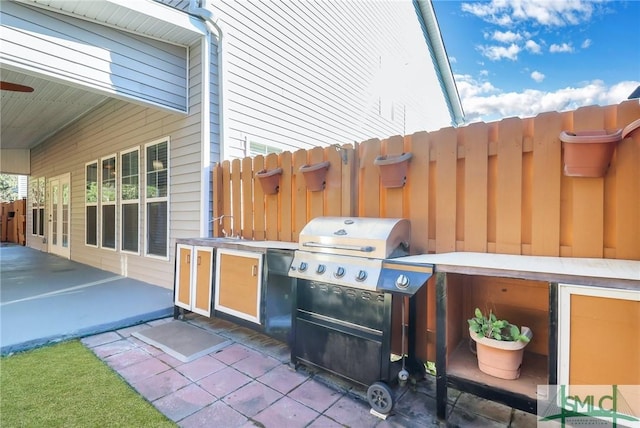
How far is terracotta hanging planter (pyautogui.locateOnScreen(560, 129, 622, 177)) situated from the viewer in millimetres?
1716

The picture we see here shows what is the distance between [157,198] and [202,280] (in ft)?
7.37

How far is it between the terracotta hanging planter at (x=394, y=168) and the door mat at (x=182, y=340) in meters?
2.19

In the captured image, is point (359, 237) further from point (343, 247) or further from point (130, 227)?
point (130, 227)

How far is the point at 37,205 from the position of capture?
32.6 feet

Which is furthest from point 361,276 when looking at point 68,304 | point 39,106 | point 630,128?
point 39,106

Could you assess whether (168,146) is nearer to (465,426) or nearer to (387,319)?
(387,319)

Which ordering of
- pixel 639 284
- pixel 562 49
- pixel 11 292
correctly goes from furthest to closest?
pixel 562 49 < pixel 11 292 < pixel 639 284

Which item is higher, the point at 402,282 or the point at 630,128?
the point at 630,128

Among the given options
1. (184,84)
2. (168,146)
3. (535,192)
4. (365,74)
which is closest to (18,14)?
(184,84)

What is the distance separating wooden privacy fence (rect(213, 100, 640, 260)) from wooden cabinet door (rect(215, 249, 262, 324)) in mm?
951

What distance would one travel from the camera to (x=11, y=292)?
454cm

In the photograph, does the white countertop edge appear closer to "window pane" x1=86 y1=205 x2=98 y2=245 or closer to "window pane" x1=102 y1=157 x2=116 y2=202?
"window pane" x1=102 y1=157 x2=116 y2=202

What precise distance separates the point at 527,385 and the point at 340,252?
128 cm

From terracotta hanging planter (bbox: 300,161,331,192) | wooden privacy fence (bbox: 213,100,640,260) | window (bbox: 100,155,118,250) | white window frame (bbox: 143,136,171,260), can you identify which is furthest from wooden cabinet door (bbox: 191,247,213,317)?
window (bbox: 100,155,118,250)
